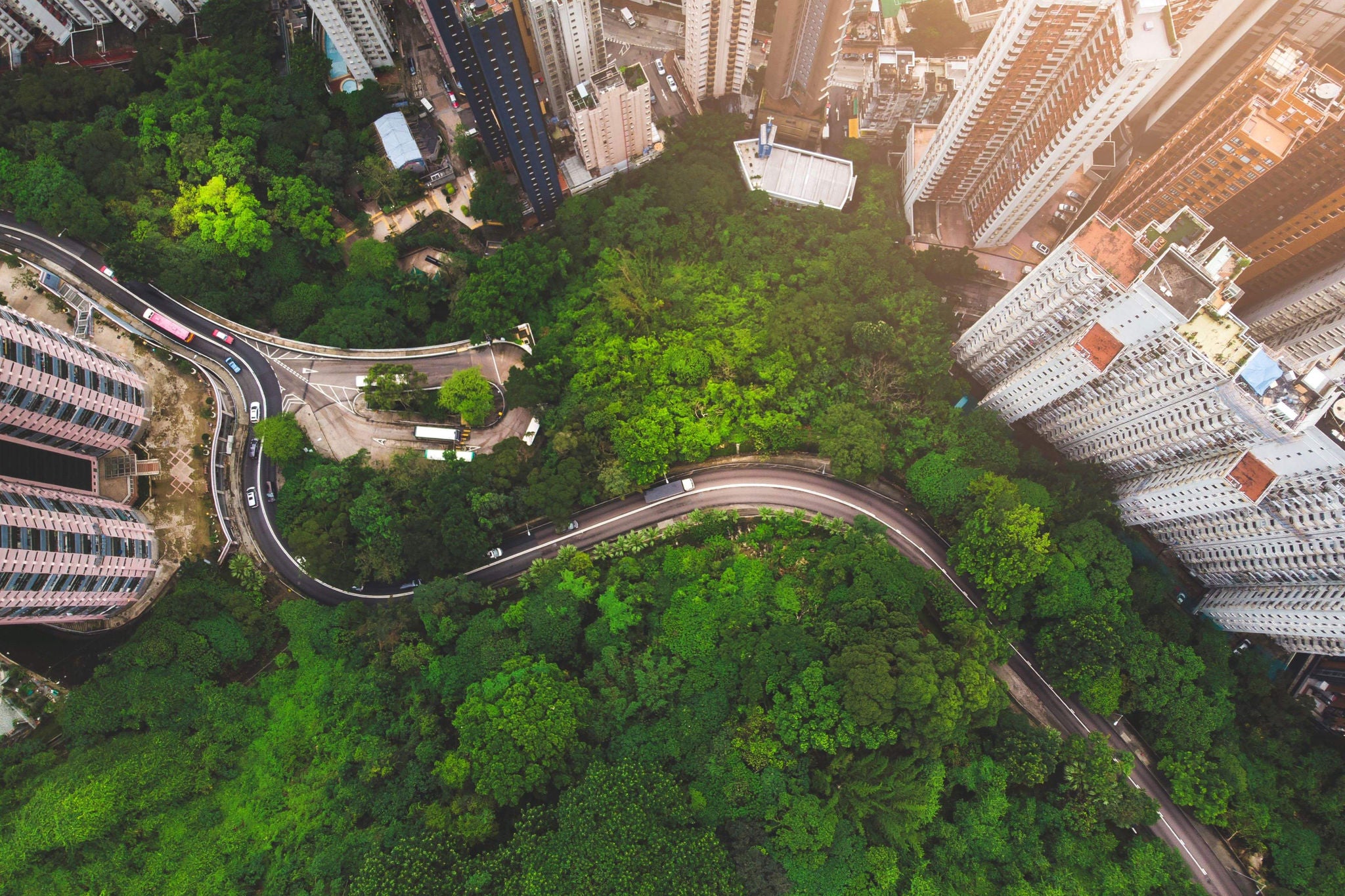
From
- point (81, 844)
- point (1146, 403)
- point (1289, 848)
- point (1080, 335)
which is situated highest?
point (1080, 335)

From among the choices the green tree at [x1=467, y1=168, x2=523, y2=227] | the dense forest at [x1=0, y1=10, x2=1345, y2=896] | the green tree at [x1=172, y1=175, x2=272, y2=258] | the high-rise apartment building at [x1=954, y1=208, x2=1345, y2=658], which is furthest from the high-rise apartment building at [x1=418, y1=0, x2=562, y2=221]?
the high-rise apartment building at [x1=954, y1=208, x2=1345, y2=658]

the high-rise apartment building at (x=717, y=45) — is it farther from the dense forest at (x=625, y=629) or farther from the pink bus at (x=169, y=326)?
the pink bus at (x=169, y=326)

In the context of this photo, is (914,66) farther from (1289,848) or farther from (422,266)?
(1289,848)

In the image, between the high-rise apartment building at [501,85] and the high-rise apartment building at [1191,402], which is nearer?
the high-rise apartment building at [1191,402]

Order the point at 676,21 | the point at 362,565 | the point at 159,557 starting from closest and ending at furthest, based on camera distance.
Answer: the point at 362,565 → the point at 159,557 → the point at 676,21

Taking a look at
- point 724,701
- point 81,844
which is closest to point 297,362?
point 81,844

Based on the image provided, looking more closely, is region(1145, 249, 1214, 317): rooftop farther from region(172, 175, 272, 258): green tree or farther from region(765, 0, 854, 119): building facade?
region(172, 175, 272, 258): green tree

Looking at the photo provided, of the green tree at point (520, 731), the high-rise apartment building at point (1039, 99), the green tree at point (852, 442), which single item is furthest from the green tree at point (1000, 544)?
the green tree at point (520, 731)
